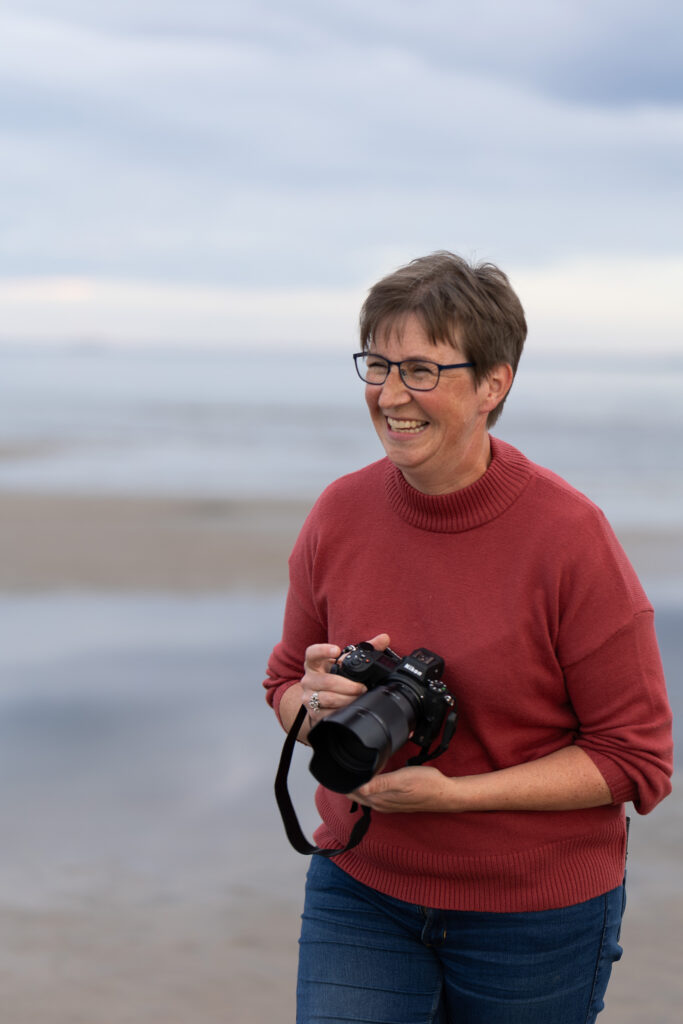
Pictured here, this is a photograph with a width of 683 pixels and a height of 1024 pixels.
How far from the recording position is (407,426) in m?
1.92

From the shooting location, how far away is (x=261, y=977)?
328cm

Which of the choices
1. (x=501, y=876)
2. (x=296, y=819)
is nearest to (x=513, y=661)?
(x=501, y=876)

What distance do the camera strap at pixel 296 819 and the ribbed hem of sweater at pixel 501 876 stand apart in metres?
0.07

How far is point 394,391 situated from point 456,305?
0.62 ft

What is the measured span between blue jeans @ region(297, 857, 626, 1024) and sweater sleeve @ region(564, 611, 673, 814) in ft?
0.92

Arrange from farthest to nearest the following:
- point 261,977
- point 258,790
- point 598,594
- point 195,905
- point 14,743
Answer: point 14,743 → point 258,790 → point 195,905 → point 261,977 → point 598,594

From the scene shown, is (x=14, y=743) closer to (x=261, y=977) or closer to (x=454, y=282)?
(x=261, y=977)

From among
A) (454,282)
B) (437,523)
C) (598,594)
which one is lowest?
(598,594)

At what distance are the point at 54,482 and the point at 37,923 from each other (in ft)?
34.3

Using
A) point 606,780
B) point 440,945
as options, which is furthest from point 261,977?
point 606,780

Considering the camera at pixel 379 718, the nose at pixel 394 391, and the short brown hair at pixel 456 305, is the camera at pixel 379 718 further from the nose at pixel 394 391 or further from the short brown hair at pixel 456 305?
the short brown hair at pixel 456 305

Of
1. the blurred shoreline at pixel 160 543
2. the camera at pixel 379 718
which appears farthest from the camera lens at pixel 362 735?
the blurred shoreline at pixel 160 543

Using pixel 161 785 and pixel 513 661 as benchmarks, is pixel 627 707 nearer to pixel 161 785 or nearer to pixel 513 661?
pixel 513 661

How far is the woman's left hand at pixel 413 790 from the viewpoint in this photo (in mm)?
1801
